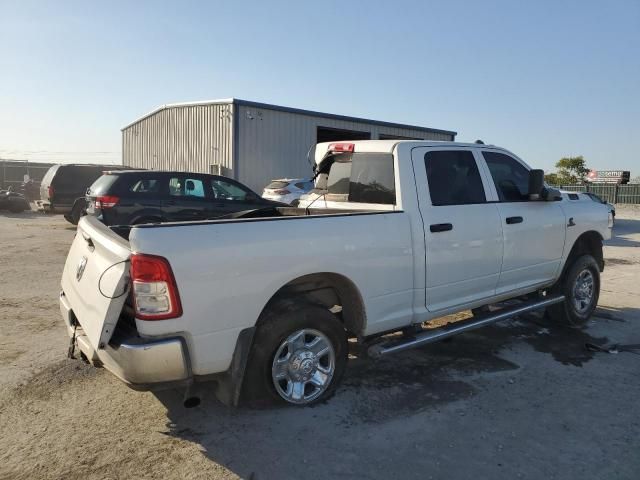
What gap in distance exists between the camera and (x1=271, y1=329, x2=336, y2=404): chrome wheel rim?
3.70 m

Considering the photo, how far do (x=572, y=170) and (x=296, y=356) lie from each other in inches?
2127

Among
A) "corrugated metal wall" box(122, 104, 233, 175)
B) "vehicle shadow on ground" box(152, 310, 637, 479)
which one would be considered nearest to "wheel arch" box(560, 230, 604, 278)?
"vehicle shadow on ground" box(152, 310, 637, 479)

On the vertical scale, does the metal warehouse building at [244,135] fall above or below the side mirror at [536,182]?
above

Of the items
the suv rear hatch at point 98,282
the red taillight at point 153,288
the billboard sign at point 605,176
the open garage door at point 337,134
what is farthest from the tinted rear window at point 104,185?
the billboard sign at point 605,176

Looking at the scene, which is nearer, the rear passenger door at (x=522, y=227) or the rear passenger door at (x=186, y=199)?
the rear passenger door at (x=522, y=227)

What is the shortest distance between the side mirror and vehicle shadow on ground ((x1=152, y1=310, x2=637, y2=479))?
1.56 meters

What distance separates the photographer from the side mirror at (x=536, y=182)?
16.8ft

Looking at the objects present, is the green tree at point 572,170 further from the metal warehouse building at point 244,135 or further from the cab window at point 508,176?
the cab window at point 508,176

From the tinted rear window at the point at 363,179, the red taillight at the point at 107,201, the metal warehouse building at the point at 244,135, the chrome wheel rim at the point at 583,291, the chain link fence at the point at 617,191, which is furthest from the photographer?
the chain link fence at the point at 617,191

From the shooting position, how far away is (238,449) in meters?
3.30

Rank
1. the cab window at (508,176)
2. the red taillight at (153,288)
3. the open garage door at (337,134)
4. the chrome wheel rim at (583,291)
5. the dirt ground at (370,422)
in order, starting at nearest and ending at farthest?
the red taillight at (153,288), the dirt ground at (370,422), the cab window at (508,176), the chrome wheel rim at (583,291), the open garage door at (337,134)

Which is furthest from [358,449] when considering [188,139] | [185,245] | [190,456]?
[188,139]

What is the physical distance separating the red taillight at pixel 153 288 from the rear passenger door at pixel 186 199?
7.93 m

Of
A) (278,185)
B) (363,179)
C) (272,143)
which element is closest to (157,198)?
(278,185)
